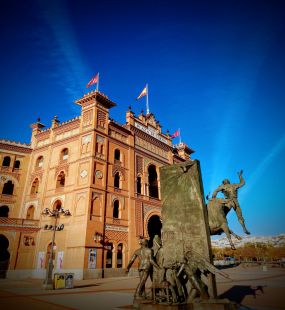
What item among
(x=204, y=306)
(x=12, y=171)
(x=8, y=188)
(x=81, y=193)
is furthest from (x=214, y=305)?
(x=8, y=188)

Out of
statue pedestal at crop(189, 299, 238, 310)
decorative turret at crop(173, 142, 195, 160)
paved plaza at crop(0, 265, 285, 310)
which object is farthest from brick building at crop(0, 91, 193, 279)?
statue pedestal at crop(189, 299, 238, 310)

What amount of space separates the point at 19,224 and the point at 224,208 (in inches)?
766

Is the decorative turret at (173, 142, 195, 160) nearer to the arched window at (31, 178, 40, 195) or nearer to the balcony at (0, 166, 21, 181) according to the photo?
the arched window at (31, 178, 40, 195)

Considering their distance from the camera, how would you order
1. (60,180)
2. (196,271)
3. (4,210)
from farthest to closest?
(4,210)
(60,180)
(196,271)

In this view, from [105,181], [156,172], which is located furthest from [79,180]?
→ [156,172]

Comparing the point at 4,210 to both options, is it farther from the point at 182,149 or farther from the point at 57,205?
the point at 182,149

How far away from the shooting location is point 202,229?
6.46 metres

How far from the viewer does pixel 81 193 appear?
72.3 feet

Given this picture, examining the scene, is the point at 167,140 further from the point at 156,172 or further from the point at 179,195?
the point at 179,195

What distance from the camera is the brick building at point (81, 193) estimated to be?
68.9 ft

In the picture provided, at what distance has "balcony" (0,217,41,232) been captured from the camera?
2225 cm

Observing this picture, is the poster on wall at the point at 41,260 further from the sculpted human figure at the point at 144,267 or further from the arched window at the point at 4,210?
the sculpted human figure at the point at 144,267

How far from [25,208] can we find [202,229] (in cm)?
2444

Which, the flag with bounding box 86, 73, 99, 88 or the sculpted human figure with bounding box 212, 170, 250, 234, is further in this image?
the flag with bounding box 86, 73, 99, 88
